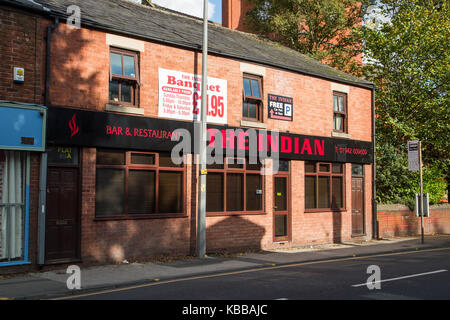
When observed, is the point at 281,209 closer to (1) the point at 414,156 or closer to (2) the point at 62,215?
(1) the point at 414,156

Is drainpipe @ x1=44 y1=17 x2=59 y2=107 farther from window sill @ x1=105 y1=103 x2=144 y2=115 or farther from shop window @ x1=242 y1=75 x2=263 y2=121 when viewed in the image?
shop window @ x1=242 y1=75 x2=263 y2=121

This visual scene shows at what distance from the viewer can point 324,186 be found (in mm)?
18922

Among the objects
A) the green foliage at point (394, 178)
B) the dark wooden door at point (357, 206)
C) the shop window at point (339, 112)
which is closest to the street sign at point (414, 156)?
the dark wooden door at point (357, 206)

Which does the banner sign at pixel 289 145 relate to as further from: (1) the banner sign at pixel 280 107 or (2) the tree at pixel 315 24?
(2) the tree at pixel 315 24

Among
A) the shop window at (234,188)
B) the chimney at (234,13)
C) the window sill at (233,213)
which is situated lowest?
the window sill at (233,213)

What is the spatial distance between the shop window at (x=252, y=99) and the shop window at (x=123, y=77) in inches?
168

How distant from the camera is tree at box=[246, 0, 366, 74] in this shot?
2789 cm

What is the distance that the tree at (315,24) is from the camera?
91.5 ft

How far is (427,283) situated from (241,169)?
781cm

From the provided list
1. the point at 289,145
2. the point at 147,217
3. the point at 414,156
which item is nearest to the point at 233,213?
the point at 147,217

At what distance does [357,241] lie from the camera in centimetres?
1970

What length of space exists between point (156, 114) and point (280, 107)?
17.3ft

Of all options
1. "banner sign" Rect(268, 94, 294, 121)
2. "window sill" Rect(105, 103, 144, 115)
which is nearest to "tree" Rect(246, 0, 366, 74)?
"banner sign" Rect(268, 94, 294, 121)

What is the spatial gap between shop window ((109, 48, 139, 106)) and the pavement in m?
4.70
